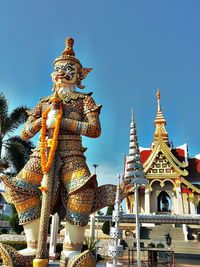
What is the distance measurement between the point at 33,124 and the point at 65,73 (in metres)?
1.14

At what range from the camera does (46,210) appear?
4.43 metres

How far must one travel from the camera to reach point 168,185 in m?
21.2

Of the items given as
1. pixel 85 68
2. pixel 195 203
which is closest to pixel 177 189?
pixel 195 203

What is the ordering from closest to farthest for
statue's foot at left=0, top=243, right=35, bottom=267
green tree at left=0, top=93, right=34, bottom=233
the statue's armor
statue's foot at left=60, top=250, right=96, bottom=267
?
statue's foot at left=60, top=250, right=96, bottom=267, statue's foot at left=0, top=243, right=35, bottom=267, the statue's armor, green tree at left=0, top=93, right=34, bottom=233

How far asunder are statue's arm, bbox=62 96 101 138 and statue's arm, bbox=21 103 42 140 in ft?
1.93

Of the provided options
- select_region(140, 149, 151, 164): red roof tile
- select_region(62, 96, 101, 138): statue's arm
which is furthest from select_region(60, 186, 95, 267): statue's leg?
select_region(140, 149, 151, 164): red roof tile

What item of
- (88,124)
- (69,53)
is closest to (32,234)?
(88,124)

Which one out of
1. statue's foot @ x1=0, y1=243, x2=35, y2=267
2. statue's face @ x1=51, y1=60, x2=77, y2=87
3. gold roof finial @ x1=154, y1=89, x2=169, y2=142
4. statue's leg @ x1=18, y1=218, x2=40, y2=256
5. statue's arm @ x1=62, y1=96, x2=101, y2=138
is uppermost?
gold roof finial @ x1=154, y1=89, x2=169, y2=142

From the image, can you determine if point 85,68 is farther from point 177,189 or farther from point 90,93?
point 177,189

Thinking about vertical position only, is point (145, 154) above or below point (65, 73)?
above

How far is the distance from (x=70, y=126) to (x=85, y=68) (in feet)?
4.96

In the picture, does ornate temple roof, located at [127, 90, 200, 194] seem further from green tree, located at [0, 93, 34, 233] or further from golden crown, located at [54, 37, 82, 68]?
golden crown, located at [54, 37, 82, 68]

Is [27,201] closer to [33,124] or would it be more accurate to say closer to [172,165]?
[33,124]

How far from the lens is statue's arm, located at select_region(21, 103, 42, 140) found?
5.29 m
